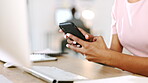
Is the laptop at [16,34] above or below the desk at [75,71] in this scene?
above

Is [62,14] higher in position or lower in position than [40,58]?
higher

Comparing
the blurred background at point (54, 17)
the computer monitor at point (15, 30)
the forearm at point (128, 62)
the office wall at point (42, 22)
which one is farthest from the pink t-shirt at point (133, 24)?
the office wall at point (42, 22)

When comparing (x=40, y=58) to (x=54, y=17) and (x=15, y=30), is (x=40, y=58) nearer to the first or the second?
(x=15, y=30)

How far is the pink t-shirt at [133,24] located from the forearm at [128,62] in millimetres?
223

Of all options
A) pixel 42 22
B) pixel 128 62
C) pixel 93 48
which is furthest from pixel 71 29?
pixel 42 22

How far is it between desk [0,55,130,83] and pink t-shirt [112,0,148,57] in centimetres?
22

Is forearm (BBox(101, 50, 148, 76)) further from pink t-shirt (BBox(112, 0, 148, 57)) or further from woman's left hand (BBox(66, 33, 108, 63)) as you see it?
pink t-shirt (BBox(112, 0, 148, 57))

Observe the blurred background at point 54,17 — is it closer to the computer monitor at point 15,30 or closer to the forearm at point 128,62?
the forearm at point 128,62

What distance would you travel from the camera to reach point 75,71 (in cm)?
94

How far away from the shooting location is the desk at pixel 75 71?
0.81 metres

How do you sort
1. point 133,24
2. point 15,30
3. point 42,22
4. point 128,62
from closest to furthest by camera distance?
point 15,30 → point 128,62 → point 133,24 → point 42,22

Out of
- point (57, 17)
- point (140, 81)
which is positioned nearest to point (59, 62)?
point (140, 81)

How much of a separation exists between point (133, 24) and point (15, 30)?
2.05ft

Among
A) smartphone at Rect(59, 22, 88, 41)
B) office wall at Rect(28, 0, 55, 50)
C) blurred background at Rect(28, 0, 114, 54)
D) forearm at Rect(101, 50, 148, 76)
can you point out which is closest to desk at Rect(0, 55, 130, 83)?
forearm at Rect(101, 50, 148, 76)
